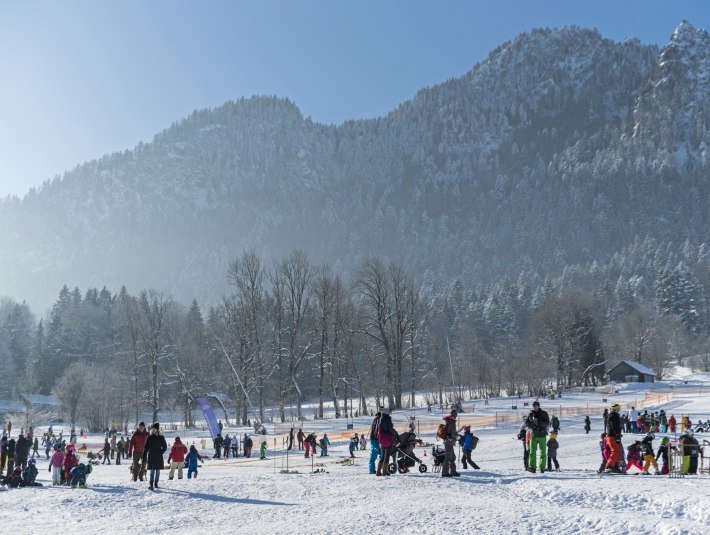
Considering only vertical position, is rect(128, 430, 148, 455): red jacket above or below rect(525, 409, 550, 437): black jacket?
below

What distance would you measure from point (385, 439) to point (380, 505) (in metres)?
3.65

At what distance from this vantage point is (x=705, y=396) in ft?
178

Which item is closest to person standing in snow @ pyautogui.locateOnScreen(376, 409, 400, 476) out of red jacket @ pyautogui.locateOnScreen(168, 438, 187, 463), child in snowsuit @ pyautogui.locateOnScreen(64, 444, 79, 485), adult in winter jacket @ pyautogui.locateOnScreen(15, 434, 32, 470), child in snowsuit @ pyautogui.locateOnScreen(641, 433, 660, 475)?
red jacket @ pyautogui.locateOnScreen(168, 438, 187, 463)

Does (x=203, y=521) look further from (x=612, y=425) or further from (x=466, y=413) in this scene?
(x=466, y=413)

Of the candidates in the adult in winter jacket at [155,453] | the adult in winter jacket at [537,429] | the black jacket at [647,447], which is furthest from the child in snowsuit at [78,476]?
the black jacket at [647,447]

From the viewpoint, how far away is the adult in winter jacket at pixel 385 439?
14555 millimetres

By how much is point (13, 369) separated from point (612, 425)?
9497cm

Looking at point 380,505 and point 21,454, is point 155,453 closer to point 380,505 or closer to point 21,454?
point 380,505

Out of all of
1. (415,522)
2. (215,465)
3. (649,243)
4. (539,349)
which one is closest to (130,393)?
(215,465)

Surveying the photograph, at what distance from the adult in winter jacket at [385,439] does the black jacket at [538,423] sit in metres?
3.19

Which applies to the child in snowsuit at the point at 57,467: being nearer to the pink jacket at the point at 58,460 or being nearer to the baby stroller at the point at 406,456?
the pink jacket at the point at 58,460

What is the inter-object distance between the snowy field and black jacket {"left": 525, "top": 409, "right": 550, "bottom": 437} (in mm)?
994

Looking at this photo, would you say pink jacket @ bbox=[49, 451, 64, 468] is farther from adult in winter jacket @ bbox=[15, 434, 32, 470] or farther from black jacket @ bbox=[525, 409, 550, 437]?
black jacket @ bbox=[525, 409, 550, 437]

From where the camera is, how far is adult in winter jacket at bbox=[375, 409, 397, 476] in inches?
573
